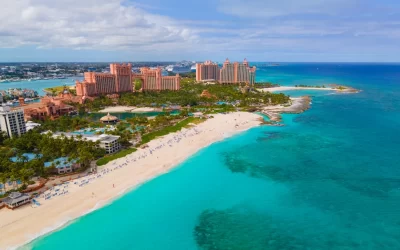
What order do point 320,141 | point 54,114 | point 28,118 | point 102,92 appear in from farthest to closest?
point 102,92 → point 54,114 → point 28,118 → point 320,141

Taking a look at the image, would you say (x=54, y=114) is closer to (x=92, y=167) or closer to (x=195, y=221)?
(x=92, y=167)

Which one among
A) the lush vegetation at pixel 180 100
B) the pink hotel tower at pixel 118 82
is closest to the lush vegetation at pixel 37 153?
the lush vegetation at pixel 180 100

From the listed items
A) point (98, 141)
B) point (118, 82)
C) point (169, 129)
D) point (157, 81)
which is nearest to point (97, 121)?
point (169, 129)

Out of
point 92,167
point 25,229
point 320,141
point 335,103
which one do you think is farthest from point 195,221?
point 335,103

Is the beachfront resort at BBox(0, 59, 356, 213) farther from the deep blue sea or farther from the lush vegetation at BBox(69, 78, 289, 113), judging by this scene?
the deep blue sea

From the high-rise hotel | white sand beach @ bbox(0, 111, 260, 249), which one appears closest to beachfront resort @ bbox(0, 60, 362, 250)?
white sand beach @ bbox(0, 111, 260, 249)

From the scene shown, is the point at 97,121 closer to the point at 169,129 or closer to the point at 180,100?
the point at 169,129
